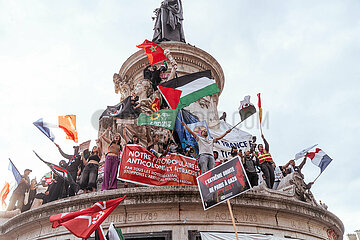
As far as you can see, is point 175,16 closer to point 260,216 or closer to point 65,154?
point 65,154

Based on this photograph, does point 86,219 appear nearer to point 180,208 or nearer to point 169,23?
point 180,208

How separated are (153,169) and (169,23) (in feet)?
46.8

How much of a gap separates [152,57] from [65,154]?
5.87 m

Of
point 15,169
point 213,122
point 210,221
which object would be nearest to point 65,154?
point 15,169

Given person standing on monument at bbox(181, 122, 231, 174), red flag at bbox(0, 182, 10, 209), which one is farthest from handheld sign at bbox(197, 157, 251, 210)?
red flag at bbox(0, 182, 10, 209)

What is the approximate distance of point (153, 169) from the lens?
10.0m

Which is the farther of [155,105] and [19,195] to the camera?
[155,105]

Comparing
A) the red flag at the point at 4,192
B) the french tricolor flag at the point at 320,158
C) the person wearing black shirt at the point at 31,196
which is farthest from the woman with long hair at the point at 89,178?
the french tricolor flag at the point at 320,158

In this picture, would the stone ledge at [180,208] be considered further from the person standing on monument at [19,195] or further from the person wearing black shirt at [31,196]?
the person standing on monument at [19,195]

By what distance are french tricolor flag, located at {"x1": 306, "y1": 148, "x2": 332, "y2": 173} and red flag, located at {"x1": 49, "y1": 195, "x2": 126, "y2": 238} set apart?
10.3 meters

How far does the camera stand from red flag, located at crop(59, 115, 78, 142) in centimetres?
1426

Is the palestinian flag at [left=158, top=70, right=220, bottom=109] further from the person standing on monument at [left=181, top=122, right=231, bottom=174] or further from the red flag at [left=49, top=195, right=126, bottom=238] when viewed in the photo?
the red flag at [left=49, top=195, right=126, bottom=238]

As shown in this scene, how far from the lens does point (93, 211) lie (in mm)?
7836

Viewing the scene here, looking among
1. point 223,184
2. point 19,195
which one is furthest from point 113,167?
point 19,195
